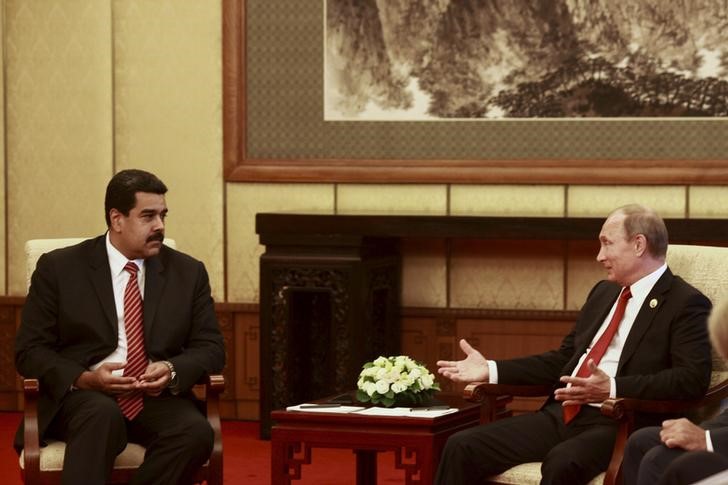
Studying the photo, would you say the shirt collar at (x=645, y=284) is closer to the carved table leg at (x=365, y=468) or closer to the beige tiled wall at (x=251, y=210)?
the carved table leg at (x=365, y=468)

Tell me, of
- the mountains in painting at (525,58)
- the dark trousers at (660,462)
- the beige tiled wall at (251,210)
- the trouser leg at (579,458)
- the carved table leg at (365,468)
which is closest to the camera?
the dark trousers at (660,462)

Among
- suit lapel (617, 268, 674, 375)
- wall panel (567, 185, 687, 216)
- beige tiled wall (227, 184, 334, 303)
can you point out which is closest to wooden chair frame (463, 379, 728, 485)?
suit lapel (617, 268, 674, 375)

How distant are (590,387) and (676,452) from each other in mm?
483

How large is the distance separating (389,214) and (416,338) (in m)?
0.80

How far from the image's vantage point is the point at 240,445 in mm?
7152

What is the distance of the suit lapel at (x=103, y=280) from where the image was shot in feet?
16.7

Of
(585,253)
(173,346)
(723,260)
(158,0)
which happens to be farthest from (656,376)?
(158,0)

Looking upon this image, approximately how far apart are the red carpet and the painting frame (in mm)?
1483

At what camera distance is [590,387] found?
4.75 m

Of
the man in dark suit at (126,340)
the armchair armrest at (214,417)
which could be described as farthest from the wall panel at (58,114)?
Answer: the armchair armrest at (214,417)

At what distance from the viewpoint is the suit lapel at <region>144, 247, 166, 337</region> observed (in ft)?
16.8

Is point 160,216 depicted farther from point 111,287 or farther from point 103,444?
point 103,444

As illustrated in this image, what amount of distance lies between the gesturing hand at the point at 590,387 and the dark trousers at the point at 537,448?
135 mm

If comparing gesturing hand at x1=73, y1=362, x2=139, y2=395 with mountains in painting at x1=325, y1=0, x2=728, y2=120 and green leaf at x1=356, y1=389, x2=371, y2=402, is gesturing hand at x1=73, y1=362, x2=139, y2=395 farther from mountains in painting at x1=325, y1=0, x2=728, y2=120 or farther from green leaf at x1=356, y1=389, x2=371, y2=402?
mountains in painting at x1=325, y1=0, x2=728, y2=120
